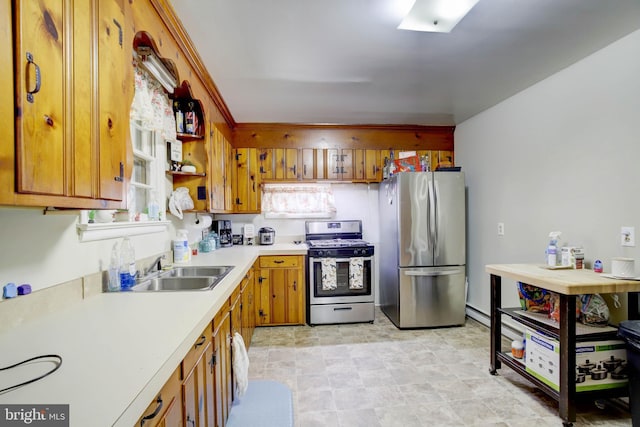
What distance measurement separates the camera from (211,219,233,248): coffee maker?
361 centimetres

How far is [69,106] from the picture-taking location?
884 mm

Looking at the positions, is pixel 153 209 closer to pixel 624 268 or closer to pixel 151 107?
pixel 151 107

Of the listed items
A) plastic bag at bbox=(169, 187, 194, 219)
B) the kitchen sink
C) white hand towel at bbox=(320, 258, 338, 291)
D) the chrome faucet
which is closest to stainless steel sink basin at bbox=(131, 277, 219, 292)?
the kitchen sink

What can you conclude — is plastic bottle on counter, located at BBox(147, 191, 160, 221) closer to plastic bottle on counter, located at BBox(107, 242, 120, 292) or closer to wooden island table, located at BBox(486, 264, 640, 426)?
plastic bottle on counter, located at BBox(107, 242, 120, 292)

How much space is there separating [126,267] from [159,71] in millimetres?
1223

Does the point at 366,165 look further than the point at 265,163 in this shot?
Yes

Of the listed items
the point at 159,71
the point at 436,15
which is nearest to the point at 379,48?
the point at 436,15

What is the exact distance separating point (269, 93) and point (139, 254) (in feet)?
5.71

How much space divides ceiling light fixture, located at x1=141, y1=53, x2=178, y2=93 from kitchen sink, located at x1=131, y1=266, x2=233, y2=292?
4.17 ft

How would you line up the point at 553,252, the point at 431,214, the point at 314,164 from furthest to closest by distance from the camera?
the point at 314,164 → the point at 431,214 → the point at 553,252

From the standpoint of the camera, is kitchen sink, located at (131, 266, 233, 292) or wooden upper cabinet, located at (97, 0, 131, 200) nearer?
wooden upper cabinet, located at (97, 0, 131, 200)

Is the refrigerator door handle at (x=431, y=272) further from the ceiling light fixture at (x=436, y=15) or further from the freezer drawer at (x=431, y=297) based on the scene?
the ceiling light fixture at (x=436, y=15)

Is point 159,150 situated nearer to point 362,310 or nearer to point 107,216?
point 107,216

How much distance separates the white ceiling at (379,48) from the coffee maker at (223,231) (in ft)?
4.54
